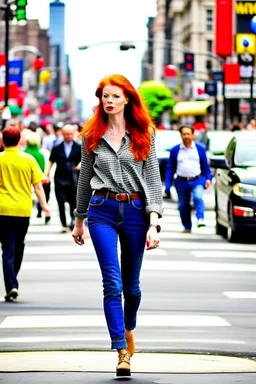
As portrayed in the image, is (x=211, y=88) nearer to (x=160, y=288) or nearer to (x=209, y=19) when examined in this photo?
(x=160, y=288)

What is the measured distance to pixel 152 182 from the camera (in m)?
9.27

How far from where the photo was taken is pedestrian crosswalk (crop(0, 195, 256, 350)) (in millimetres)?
11180

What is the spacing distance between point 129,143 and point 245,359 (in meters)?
1.66

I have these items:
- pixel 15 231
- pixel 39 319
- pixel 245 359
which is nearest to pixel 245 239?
pixel 15 231

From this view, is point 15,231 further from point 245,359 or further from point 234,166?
point 234,166

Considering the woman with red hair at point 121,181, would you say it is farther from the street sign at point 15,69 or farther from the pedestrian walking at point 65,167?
the street sign at point 15,69

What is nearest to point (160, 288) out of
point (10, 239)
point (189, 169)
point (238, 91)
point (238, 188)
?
point (10, 239)

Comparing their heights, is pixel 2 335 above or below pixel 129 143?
below

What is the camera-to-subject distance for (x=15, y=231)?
14.0 m

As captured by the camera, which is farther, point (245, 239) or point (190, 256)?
point (245, 239)

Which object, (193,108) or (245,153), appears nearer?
(245,153)

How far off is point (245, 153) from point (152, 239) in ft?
44.0

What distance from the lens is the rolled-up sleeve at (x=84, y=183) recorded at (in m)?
9.27

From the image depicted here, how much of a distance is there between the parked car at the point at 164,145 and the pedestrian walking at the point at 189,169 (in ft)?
47.8
